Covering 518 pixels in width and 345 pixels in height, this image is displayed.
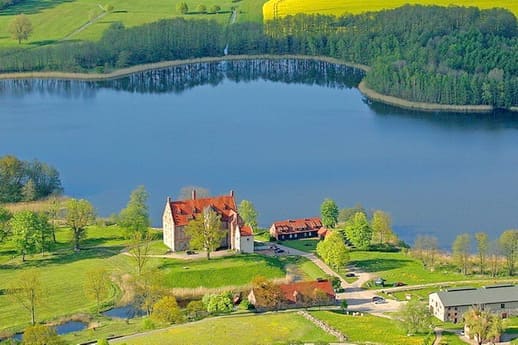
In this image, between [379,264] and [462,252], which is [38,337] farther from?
[462,252]

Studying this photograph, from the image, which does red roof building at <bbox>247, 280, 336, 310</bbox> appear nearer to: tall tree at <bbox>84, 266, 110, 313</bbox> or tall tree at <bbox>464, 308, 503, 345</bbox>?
tall tree at <bbox>84, 266, 110, 313</bbox>

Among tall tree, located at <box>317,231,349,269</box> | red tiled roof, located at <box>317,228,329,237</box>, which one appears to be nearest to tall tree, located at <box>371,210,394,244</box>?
red tiled roof, located at <box>317,228,329,237</box>

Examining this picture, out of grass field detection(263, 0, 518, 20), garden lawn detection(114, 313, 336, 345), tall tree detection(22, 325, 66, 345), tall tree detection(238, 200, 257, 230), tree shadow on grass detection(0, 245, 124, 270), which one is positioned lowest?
garden lawn detection(114, 313, 336, 345)

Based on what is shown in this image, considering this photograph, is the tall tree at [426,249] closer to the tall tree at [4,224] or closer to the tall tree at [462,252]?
the tall tree at [462,252]

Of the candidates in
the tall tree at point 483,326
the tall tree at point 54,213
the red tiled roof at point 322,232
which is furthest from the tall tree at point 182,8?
the tall tree at point 483,326

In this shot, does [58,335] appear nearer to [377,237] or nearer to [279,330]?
[279,330]

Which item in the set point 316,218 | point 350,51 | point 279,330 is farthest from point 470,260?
point 350,51

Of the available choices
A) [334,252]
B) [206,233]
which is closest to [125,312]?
[206,233]
